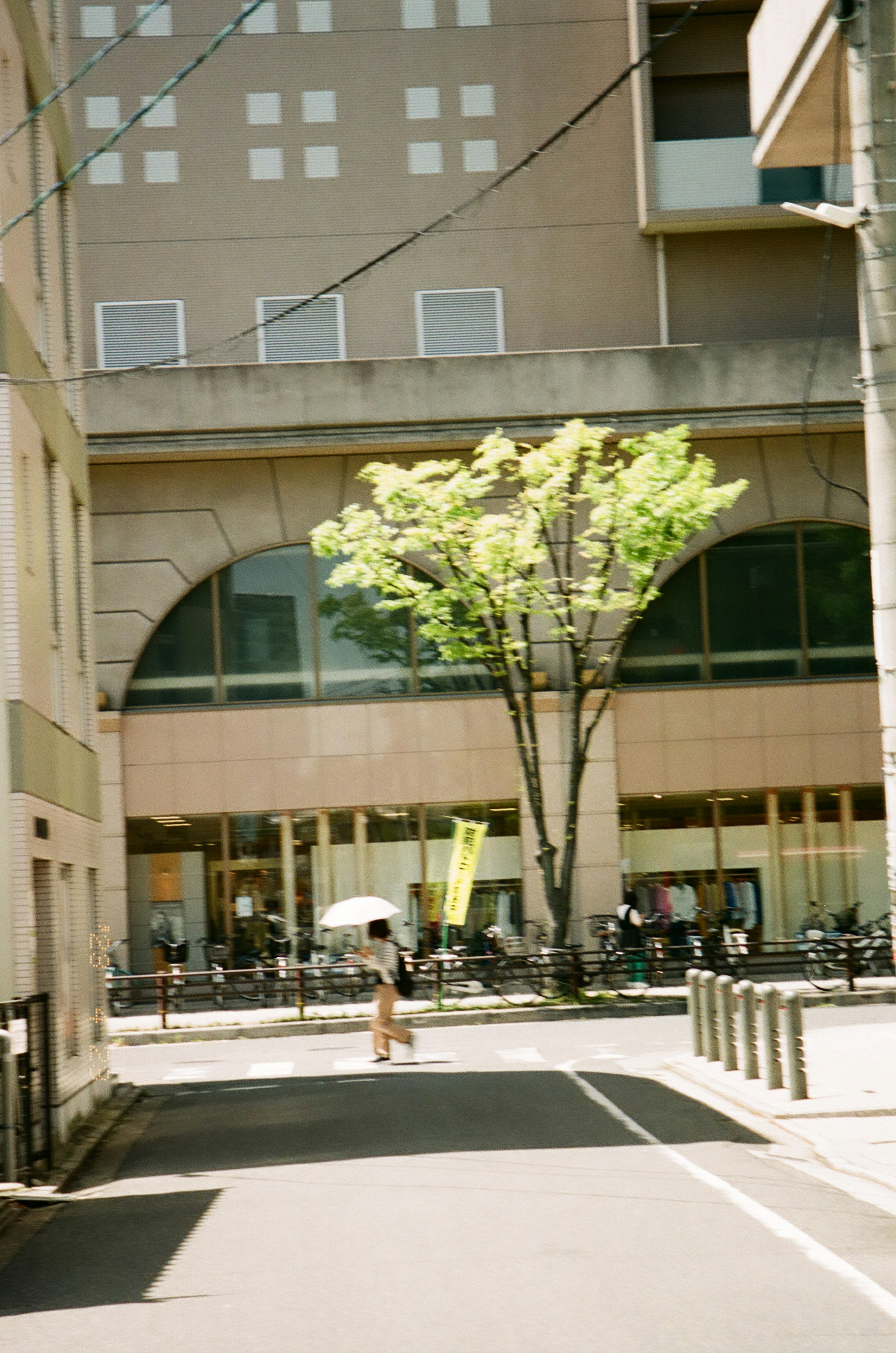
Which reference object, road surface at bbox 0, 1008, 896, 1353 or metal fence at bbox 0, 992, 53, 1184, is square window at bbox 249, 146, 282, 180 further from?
metal fence at bbox 0, 992, 53, 1184

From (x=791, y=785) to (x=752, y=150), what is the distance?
11.5 metres

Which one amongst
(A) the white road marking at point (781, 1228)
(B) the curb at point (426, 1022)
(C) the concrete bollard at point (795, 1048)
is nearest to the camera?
(A) the white road marking at point (781, 1228)

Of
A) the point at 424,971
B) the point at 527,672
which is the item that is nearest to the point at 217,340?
the point at 527,672

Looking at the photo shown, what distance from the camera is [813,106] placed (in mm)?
14961

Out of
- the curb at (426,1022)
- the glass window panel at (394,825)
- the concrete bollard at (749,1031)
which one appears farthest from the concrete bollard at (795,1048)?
the glass window panel at (394,825)

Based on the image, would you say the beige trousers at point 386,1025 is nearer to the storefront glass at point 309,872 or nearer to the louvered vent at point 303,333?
the storefront glass at point 309,872

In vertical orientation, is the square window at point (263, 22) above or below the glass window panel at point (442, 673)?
above

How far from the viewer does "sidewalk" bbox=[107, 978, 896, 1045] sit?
25.0m

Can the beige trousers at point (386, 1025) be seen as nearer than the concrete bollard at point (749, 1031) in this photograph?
No

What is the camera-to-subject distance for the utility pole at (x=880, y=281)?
11.2 meters

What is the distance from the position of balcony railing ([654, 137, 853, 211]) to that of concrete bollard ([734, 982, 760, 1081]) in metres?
20.1

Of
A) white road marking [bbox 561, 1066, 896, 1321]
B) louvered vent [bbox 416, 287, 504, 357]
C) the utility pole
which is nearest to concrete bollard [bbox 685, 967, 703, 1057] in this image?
white road marking [bbox 561, 1066, 896, 1321]

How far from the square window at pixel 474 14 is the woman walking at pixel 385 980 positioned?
20408mm

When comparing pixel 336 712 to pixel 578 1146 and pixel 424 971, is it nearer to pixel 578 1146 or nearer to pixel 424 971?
pixel 424 971
